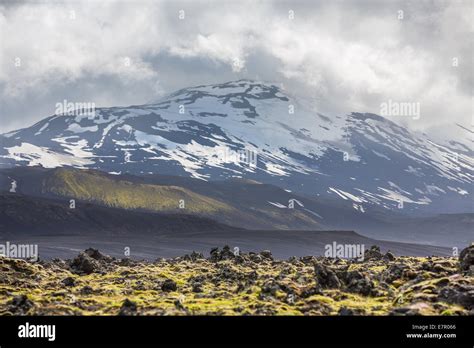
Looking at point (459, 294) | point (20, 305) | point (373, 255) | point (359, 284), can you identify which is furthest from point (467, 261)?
point (373, 255)

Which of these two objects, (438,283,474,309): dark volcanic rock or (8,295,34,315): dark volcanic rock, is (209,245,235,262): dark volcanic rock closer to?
(8,295,34,315): dark volcanic rock

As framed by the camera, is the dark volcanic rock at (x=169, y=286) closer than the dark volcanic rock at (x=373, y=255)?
Yes

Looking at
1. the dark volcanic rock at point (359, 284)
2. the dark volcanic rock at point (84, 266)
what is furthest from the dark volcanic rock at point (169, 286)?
the dark volcanic rock at point (84, 266)

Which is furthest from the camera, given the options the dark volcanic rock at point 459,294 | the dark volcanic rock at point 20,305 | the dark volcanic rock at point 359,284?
the dark volcanic rock at point 359,284

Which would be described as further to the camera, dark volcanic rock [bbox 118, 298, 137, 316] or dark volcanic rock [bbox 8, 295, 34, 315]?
dark volcanic rock [bbox 8, 295, 34, 315]

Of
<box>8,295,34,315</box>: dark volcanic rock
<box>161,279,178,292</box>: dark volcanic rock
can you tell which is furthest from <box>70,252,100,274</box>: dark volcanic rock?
<box>8,295,34,315</box>: dark volcanic rock

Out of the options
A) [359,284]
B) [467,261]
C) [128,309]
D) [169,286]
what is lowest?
[128,309]

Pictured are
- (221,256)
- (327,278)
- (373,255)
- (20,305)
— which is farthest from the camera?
(221,256)

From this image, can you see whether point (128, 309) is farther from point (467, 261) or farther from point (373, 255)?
point (373, 255)

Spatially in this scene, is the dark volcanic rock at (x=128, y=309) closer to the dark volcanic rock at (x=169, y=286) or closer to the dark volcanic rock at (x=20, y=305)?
the dark volcanic rock at (x=20, y=305)

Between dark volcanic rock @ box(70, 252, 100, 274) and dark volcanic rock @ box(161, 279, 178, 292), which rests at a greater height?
dark volcanic rock @ box(70, 252, 100, 274)

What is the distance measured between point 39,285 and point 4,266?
9.26m
